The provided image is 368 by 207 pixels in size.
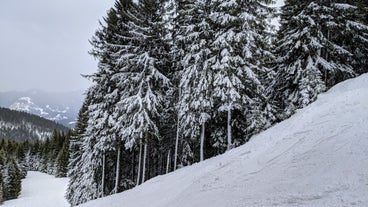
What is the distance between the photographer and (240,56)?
17984 mm

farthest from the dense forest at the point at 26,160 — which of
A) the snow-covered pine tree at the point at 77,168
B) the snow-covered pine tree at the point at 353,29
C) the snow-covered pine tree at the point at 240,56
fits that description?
the snow-covered pine tree at the point at 353,29

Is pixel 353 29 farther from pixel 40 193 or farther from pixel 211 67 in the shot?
pixel 40 193

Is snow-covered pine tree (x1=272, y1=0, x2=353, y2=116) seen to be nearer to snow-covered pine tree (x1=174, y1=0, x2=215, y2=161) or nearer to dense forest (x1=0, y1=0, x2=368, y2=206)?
dense forest (x1=0, y1=0, x2=368, y2=206)

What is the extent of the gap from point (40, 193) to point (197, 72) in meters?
56.7

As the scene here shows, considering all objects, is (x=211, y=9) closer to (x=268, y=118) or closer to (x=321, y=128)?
(x=268, y=118)

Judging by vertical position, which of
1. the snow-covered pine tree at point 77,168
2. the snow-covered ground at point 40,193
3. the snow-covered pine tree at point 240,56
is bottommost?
the snow-covered ground at point 40,193

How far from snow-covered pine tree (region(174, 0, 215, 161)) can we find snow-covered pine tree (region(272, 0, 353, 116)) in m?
4.99

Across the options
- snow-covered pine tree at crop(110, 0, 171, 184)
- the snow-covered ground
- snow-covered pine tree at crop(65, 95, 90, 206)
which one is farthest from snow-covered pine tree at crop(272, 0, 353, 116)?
the snow-covered ground

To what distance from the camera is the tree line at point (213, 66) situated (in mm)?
17500

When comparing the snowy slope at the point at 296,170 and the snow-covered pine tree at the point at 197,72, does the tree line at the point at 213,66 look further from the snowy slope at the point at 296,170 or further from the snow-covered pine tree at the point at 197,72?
the snowy slope at the point at 296,170

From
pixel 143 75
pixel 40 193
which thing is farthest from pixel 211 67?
pixel 40 193

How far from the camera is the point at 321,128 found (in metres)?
10.9

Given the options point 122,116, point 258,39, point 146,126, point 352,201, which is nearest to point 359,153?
point 352,201

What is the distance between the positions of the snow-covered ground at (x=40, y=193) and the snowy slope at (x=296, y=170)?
39001mm
